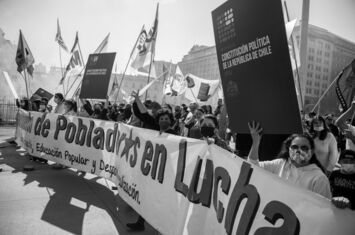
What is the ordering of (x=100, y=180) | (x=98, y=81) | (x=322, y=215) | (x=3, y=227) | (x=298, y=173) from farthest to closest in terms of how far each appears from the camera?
(x=98, y=81) < (x=100, y=180) < (x=3, y=227) < (x=298, y=173) < (x=322, y=215)

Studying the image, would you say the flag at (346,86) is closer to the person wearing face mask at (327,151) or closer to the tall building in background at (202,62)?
the person wearing face mask at (327,151)

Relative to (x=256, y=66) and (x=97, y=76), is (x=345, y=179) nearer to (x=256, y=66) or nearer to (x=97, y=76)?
(x=256, y=66)

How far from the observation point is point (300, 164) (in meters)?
2.39

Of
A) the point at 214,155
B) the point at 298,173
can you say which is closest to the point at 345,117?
the point at 298,173

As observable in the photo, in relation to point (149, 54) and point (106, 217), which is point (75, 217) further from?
point (149, 54)

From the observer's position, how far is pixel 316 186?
2213mm

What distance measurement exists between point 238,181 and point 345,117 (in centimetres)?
202

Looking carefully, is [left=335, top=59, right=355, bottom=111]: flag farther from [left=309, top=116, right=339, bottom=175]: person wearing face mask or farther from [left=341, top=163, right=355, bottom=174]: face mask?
[left=341, top=163, right=355, bottom=174]: face mask

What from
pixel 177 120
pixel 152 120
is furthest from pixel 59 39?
pixel 152 120

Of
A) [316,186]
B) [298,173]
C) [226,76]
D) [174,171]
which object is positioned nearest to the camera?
[316,186]

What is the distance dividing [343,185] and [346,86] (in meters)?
1.99

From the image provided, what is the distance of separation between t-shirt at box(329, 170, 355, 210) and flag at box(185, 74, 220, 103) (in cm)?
988

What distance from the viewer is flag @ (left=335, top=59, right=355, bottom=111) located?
392 centimetres

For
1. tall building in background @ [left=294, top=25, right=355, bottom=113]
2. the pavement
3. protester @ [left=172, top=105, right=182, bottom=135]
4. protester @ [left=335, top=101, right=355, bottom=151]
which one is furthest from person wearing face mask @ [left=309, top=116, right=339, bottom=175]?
tall building in background @ [left=294, top=25, right=355, bottom=113]
